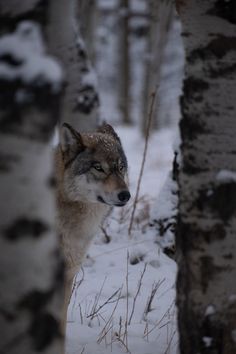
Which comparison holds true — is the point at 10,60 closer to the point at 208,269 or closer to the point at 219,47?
the point at 219,47

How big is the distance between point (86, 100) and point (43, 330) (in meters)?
4.28

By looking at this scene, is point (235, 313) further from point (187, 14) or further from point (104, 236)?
point (104, 236)

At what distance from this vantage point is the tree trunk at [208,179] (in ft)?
8.01

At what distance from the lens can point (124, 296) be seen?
14.1ft

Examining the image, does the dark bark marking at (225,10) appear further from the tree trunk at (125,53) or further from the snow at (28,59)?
the tree trunk at (125,53)

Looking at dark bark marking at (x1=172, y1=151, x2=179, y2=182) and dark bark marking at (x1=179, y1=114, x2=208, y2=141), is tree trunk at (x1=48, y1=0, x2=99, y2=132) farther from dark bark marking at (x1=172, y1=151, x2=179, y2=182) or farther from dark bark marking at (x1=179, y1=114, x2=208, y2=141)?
dark bark marking at (x1=179, y1=114, x2=208, y2=141)

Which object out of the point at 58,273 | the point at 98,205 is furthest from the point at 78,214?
the point at 58,273

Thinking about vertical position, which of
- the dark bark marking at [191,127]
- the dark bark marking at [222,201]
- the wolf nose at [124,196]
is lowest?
the wolf nose at [124,196]

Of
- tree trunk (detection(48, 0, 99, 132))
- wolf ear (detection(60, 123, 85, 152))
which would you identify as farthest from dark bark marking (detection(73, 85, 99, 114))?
wolf ear (detection(60, 123, 85, 152))

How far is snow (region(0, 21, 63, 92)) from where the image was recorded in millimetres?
1676

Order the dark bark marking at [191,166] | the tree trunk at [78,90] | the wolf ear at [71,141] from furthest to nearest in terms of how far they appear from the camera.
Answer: the tree trunk at [78,90]
the wolf ear at [71,141]
the dark bark marking at [191,166]

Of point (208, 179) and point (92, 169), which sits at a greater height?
point (208, 179)

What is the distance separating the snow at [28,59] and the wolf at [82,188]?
2073mm

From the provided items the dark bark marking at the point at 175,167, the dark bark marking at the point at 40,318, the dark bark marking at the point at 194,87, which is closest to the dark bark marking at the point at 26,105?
the dark bark marking at the point at 40,318
